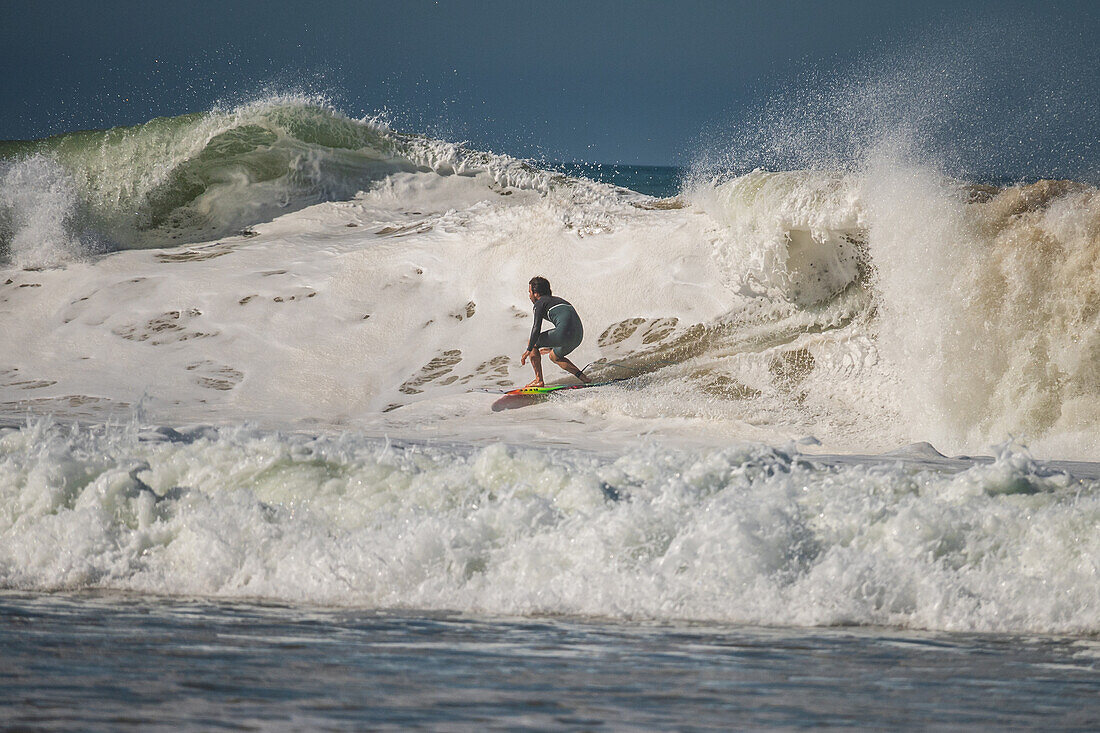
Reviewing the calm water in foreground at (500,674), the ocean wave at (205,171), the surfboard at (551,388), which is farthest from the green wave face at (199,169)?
the calm water in foreground at (500,674)

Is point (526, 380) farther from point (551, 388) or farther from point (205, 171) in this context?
point (205, 171)

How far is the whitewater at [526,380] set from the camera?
14.5 feet

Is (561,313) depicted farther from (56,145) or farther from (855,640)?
(56,145)

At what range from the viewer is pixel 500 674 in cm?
328

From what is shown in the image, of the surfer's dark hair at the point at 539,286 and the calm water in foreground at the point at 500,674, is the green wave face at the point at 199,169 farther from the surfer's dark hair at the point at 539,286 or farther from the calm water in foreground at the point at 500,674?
the calm water in foreground at the point at 500,674

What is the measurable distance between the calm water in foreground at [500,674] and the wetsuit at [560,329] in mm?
5672

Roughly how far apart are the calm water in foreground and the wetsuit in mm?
5672

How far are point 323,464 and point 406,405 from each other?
4.38m

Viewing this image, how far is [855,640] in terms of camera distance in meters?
3.81

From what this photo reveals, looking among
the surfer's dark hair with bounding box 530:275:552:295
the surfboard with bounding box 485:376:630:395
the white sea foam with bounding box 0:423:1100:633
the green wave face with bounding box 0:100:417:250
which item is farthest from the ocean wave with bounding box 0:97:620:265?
the white sea foam with bounding box 0:423:1100:633

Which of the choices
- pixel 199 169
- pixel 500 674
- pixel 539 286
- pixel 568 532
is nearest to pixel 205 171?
pixel 199 169

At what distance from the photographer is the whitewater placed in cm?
441

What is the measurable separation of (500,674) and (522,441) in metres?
4.75

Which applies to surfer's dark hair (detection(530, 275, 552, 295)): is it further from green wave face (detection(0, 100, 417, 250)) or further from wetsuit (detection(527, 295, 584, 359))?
green wave face (detection(0, 100, 417, 250))
